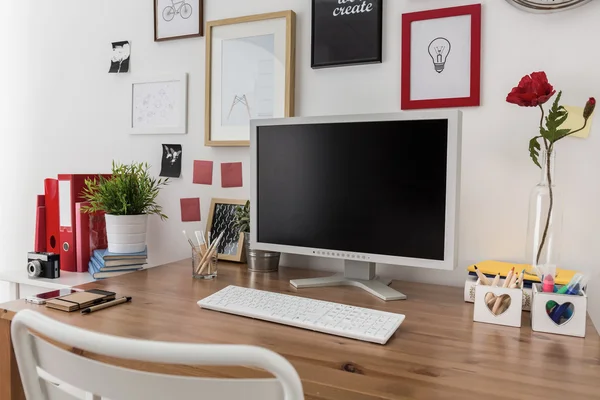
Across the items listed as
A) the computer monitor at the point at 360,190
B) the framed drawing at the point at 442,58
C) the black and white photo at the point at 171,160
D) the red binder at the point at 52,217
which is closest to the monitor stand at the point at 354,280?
the computer monitor at the point at 360,190

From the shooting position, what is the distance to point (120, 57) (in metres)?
1.97

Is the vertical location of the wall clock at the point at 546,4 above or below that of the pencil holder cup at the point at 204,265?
above

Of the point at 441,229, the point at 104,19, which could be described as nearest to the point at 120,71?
the point at 104,19

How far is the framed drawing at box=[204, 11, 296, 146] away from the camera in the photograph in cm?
161

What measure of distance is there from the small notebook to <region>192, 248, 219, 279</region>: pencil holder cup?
0.30 metres

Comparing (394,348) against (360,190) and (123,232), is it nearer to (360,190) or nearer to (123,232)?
(360,190)

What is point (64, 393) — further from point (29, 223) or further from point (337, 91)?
point (29, 223)

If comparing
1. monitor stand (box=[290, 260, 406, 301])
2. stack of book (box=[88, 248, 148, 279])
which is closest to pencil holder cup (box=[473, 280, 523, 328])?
monitor stand (box=[290, 260, 406, 301])

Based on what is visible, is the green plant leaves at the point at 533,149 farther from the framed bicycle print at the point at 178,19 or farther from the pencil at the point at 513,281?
the framed bicycle print at the point at 178,19

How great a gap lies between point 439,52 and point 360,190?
48cm

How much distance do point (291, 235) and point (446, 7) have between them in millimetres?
790

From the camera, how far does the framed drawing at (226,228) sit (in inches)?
65.1

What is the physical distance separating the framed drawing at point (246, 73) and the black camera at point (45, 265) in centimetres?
65

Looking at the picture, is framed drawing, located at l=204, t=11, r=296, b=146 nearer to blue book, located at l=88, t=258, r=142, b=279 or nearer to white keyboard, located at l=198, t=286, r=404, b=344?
blue book, located at l=88, t=258, r=142, b=279
